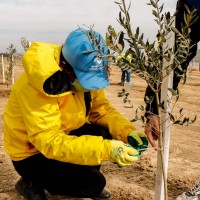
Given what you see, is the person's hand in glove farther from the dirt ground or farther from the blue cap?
the dirt ground

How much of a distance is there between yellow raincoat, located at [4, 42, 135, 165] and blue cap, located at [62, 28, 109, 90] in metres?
0.13

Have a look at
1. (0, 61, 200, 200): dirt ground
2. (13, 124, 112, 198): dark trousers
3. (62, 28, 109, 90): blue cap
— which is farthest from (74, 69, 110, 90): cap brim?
(13, 124, 112, 198): dark trousers

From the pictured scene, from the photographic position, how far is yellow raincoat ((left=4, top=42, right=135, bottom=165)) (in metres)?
2.38

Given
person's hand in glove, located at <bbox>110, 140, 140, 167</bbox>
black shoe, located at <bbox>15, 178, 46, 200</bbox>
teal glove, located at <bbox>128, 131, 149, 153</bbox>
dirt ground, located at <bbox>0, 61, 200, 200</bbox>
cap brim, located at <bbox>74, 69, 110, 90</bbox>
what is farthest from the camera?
dirt ground, located at <bbox>0, 61, 200, 200</bbox>

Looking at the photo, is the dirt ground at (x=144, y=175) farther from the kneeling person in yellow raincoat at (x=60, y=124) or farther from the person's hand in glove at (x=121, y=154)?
the person's hand in glove at (x=121, y=154)

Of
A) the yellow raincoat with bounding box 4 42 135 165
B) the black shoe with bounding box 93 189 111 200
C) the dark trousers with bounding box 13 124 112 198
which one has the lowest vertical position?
the black shoe with bounding box 93 189 111 200

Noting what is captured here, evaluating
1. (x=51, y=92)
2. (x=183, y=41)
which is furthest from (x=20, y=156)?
(x=183, y=41)

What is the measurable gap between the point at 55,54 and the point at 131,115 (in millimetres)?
4701

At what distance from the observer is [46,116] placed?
8.04 feet

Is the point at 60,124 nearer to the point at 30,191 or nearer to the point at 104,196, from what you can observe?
the point at 30,191

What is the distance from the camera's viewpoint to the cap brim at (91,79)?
2398mm

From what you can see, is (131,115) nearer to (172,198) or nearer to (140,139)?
(172,198)

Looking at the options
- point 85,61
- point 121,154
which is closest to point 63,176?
point 121,154

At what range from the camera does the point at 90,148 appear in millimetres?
2379
